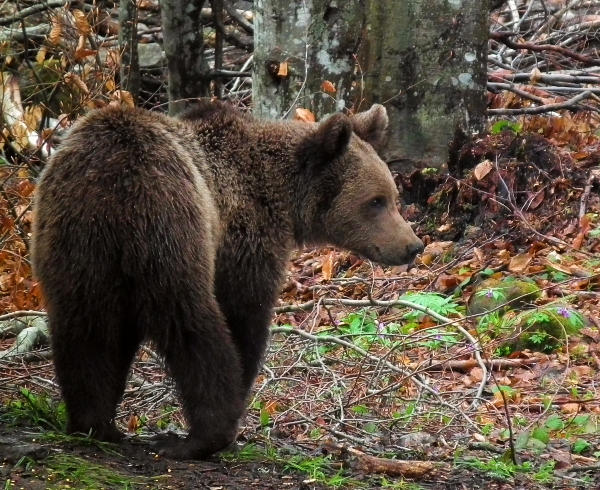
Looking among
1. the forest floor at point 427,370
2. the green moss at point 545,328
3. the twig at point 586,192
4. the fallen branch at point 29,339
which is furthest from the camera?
the twig at point 586,192

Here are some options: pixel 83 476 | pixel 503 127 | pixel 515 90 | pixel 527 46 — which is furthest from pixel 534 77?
pixel 83 476

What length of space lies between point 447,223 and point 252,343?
181 inches

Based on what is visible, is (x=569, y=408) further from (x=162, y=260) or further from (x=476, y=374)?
(x=162, y=260)

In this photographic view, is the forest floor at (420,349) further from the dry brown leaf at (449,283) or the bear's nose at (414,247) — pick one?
the bear's nose at (414,247)

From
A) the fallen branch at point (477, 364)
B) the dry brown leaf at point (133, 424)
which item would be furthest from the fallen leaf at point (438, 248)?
the dry brown leaf at point (133, 424)

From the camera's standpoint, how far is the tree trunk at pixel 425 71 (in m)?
9.78

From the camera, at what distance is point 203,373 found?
480cm

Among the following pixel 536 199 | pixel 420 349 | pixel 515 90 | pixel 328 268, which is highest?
pixel 515 90

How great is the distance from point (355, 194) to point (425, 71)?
4.22 m

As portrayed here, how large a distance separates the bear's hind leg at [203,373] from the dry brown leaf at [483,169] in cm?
500

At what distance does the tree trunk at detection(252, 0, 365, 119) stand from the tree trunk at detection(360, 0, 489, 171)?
0.91 ft

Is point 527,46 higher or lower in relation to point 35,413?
higher

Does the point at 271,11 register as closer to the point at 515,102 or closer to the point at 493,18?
the point at 515,102

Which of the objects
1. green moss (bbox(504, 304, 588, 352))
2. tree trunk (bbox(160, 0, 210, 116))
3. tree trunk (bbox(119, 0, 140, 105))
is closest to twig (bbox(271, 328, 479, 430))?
green moss (bbox(504, 304, 588, 352))
